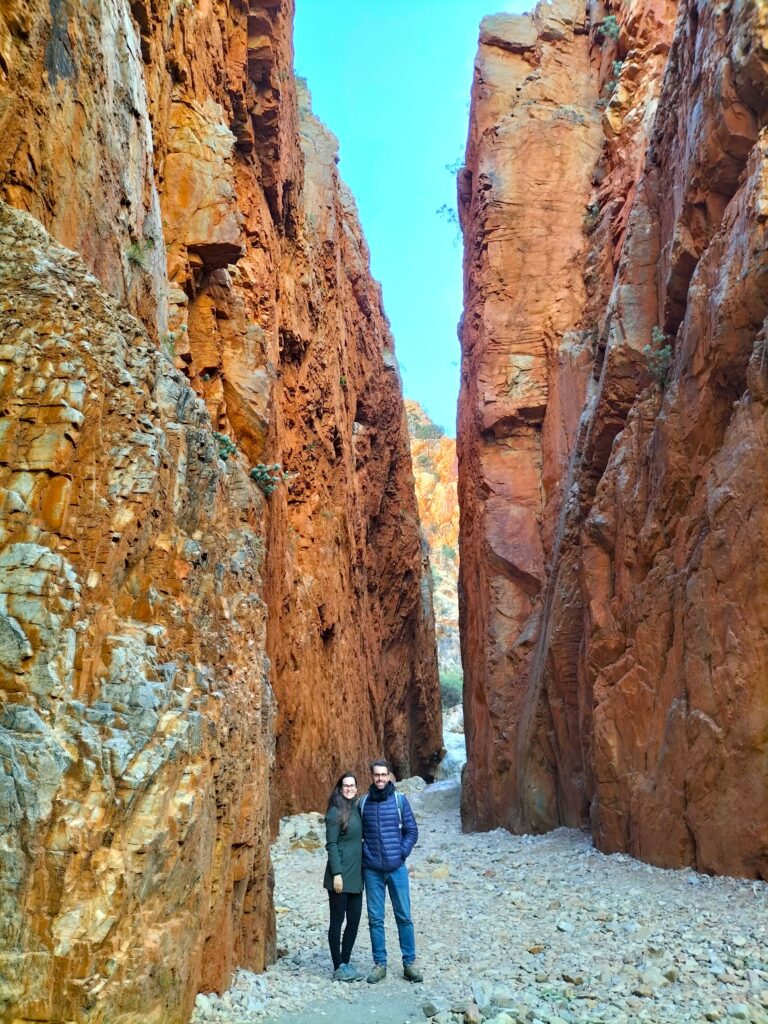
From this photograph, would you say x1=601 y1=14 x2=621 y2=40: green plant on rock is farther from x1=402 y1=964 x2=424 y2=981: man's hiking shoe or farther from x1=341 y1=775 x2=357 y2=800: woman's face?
x1=402 y1=964 x2=424 y2=981: man's hiking shoe

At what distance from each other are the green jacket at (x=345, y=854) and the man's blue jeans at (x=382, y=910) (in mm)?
112

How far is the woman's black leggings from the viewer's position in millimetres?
6801

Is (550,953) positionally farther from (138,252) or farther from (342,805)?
(138,252)

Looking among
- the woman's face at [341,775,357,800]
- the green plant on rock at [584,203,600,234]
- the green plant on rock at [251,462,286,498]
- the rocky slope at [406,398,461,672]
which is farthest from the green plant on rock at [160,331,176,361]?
the rocky slope at [406,398,461,672]

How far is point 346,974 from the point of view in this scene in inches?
260

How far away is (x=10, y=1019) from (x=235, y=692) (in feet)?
10.2

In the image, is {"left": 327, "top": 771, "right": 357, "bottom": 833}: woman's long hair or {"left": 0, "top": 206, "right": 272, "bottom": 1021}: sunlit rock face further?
{"left": 327, "top": 771, "right": 357, "bottom": 833}: woman's long hair

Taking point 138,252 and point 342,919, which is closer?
point 342,919

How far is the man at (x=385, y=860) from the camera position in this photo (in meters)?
6.65

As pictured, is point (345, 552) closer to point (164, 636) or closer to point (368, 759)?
point (368, 759)

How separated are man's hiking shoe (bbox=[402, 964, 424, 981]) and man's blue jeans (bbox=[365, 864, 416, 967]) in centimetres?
4

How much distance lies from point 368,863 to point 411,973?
0.86 meters

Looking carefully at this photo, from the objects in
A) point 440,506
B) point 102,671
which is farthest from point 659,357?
point 440,506

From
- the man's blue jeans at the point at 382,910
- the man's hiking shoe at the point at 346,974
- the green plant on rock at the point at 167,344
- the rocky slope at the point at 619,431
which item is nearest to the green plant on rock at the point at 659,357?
the rocky slope at the point at 619,431
